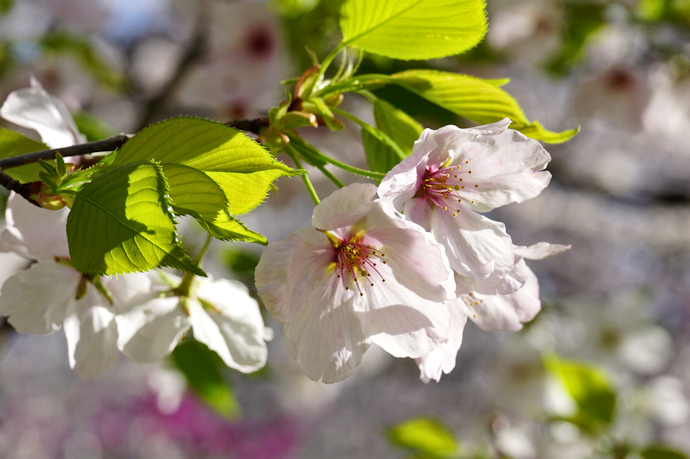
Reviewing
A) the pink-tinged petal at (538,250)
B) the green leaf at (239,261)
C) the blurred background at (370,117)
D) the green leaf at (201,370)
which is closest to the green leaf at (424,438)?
the blurred background at (370,117)

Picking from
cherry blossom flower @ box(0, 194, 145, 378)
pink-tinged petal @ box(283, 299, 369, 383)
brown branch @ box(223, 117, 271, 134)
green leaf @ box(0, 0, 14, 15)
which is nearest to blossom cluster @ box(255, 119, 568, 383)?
pink-tinged petal @ box(283, 299, 369, 383)

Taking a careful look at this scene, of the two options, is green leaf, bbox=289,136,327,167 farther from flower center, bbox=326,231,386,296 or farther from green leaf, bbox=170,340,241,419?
green leaf, bbox=170,340,241,419

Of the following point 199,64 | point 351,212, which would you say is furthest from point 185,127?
point 199,64

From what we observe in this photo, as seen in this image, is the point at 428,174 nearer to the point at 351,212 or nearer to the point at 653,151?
the point at 351,212

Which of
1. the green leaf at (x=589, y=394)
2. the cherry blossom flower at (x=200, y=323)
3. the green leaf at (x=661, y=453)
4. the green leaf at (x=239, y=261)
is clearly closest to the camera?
the cherry blossom flower at (x=200, y=323)

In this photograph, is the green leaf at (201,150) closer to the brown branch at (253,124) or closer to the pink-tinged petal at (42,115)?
the brown branch at (253,124)

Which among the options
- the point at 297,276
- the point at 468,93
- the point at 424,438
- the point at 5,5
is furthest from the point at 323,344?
the point at 5,5
